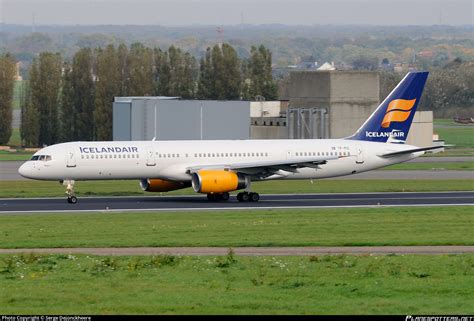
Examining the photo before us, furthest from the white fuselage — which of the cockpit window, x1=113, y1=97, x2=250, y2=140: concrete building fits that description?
x1=113, y1=97, x2=250, y2=140: concrete building

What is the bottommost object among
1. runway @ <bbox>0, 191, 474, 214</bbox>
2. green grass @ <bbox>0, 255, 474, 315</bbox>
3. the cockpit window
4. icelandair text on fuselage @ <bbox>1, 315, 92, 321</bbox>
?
runway @ <bbox>0, 191, 474, 214</bbox>

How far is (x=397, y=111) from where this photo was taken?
215ft

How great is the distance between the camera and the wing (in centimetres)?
5888

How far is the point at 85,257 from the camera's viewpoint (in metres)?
34.4

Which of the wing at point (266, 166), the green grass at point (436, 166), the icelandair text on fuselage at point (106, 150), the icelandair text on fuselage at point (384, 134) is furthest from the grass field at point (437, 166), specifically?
the icelandair text on fuselage at point (106, 150)

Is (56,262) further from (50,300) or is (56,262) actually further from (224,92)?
(224,92)

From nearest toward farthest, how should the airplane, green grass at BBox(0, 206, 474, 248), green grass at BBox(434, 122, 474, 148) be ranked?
green grass at BBox(0, 206, 474, 248)
the airplane
green grass at BBox(434, 122, 474, 148)

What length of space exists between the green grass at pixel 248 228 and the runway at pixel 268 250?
91cm

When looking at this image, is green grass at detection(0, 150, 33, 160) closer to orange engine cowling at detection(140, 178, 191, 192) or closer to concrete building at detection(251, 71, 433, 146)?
concrete building at detection(251, 71, 433, 146)

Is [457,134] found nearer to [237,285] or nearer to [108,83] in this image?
[108,83]

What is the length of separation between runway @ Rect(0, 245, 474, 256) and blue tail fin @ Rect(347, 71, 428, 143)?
27587 mm

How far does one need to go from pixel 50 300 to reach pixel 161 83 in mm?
104256

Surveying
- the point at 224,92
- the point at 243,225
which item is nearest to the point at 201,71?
the point at 224,92

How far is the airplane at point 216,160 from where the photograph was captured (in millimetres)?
58031
